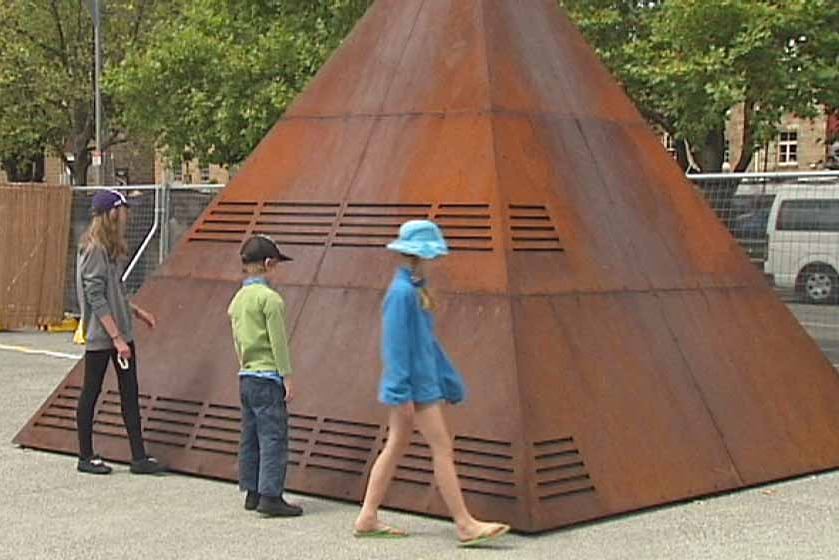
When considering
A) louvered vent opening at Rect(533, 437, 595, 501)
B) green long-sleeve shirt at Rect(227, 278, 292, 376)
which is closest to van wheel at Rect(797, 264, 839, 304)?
louvered vent opening at Rect(533, 437, 595, 501)

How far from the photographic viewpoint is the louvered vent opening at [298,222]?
9.03 m

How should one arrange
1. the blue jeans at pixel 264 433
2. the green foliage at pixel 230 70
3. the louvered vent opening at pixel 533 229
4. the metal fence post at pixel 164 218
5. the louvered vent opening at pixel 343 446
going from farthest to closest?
the green foliage at pixel 230 70, the metal fence post at pixel 164 218, the louvered vent opening at pixel 533 229, the louvered vent opening at pixel 343 446, the blue jeans at pixel 264 433

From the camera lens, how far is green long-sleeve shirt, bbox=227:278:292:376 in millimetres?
7426

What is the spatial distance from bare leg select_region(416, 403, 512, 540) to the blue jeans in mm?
1030

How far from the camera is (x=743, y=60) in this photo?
18.1 m

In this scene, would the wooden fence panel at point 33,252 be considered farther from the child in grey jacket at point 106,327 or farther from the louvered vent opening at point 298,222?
the child in grey jacket at point 106,327

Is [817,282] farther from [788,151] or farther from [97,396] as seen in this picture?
[788,151]

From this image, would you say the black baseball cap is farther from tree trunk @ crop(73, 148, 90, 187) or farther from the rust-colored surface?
tree trunk @ crop(73, 148, 90, 187)

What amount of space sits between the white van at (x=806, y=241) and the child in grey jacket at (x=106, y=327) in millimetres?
6375

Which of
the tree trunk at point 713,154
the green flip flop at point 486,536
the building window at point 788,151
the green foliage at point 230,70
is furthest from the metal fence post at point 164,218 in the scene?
the building window at point 788,151

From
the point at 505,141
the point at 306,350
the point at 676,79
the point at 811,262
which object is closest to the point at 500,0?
the point at 505,141

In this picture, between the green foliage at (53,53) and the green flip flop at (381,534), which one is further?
the green foliage at (53,53)

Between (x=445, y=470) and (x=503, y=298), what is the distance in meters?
1.54

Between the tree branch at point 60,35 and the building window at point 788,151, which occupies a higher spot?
the tree branch at point 60,35
